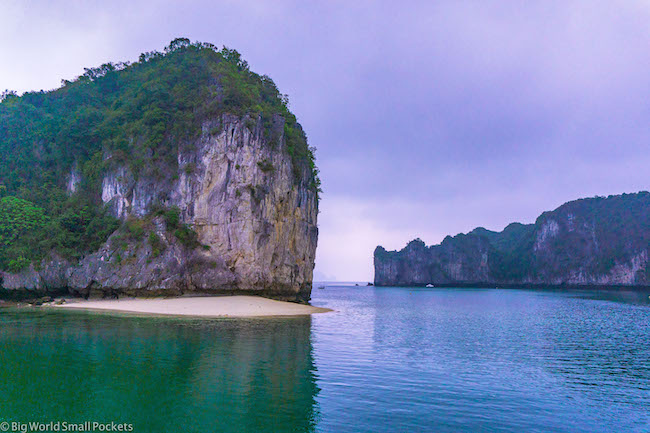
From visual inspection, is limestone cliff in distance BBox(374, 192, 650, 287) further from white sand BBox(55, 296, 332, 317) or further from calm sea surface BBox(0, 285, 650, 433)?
white sand BBox(55, 296, 332, 317)

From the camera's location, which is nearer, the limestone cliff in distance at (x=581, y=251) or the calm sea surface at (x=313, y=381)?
the calm sea surface at (x=313, y=381)

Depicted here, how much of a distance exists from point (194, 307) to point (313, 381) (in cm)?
2871

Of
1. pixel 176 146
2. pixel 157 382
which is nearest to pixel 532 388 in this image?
pixel 157 382

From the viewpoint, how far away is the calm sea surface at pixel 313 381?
30.1 ft

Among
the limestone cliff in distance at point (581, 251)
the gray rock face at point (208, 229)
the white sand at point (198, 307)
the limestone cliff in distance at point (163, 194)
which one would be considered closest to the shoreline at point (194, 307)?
the white sand at point (198, 307)

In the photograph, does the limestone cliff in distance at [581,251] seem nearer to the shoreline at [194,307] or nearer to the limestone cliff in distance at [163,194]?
the limestone cliff in distance at [163,194]

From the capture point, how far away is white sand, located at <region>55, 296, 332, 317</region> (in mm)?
35219

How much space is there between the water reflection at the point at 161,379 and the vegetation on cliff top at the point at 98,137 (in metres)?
31.7

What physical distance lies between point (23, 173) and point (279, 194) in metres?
40.1

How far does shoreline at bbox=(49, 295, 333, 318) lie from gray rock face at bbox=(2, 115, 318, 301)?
2.59 metres

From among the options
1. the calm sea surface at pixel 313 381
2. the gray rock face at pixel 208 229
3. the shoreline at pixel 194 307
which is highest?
the gray rock face at pixel 208 229

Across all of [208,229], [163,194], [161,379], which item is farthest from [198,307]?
[161,379]

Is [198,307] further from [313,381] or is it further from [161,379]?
[313,381]

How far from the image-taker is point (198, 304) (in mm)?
39469
